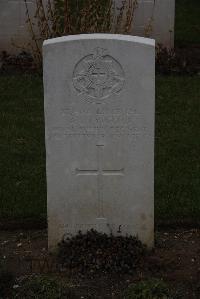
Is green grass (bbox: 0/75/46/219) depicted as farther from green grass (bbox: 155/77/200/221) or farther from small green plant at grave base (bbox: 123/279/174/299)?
small green plant at grave base (bbox: 123/279/174/299)

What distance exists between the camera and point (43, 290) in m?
5.00

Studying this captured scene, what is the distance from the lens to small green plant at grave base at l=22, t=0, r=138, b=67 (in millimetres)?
10844

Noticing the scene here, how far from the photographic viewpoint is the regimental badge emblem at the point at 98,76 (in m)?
5.39

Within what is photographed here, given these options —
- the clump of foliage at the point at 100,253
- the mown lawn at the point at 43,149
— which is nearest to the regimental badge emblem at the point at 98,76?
the clump of foliage at the point at 100,253

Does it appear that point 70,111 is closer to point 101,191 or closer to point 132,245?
point 101,191

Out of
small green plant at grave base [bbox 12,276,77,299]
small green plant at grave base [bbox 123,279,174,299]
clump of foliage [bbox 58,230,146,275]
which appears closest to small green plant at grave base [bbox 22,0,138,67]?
clump of foliage [bbox 58,230,146,275]

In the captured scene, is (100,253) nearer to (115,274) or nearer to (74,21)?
(115,274)

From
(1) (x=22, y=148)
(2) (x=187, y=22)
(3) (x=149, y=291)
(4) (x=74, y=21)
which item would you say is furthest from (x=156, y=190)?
(2) (x=187, y=22)

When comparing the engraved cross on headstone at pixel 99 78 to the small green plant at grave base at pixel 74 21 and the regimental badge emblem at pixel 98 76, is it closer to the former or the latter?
the regimental badge emblem at pixel 98 76

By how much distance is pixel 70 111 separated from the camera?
546 cm

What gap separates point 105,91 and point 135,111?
25cm

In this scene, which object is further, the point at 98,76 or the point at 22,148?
the point at 22,148

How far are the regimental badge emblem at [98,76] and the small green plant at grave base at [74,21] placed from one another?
5.28 metres

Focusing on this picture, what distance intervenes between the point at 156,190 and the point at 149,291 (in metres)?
2.14
